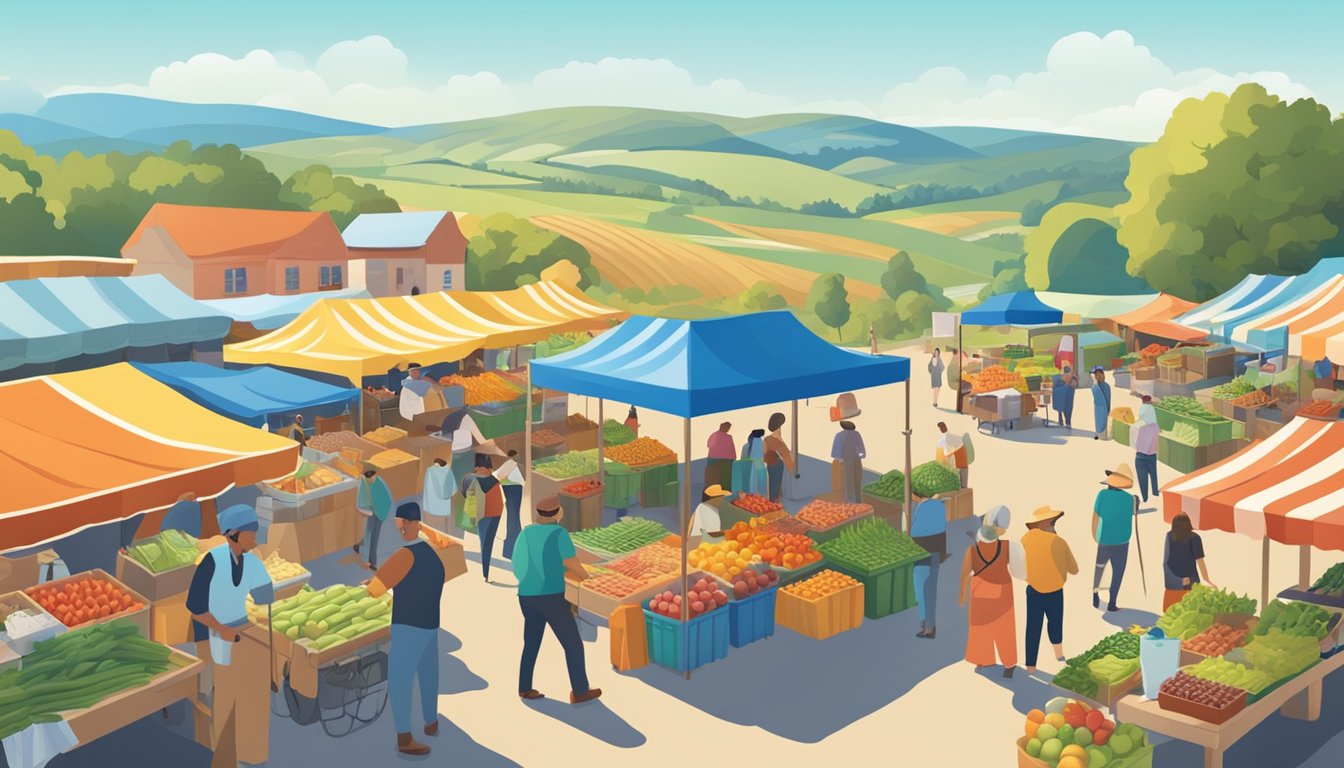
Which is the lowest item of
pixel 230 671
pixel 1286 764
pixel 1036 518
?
pixel 1286 764

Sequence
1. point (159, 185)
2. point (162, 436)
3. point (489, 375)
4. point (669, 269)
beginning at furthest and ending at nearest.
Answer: point (669, 269) → point (159, 185) → point (489, 375) → point (162, 436)

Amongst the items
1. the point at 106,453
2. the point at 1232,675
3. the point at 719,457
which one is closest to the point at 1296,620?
the point at 1232,675

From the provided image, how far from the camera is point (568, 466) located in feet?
45.9

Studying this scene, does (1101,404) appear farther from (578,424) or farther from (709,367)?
(709,367)

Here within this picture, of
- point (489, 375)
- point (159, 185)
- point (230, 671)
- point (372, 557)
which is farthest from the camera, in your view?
point (159, 185)

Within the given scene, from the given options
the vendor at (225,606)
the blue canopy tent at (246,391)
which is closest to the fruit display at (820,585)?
the vendor at (225,606)

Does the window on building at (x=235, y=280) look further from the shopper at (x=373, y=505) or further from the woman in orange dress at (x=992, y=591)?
the woman in orange dress at (x=992, y=591)

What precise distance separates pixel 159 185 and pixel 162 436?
2121 inches

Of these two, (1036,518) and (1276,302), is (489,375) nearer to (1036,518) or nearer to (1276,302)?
(1036,518)

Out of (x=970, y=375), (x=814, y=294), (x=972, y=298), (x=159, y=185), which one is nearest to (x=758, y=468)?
(x=970, y=375)

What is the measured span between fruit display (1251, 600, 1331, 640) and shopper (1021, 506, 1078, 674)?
4.68 ft

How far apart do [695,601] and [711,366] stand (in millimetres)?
2521

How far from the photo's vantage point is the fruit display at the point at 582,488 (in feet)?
42.3

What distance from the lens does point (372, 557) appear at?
11500 millimetres
